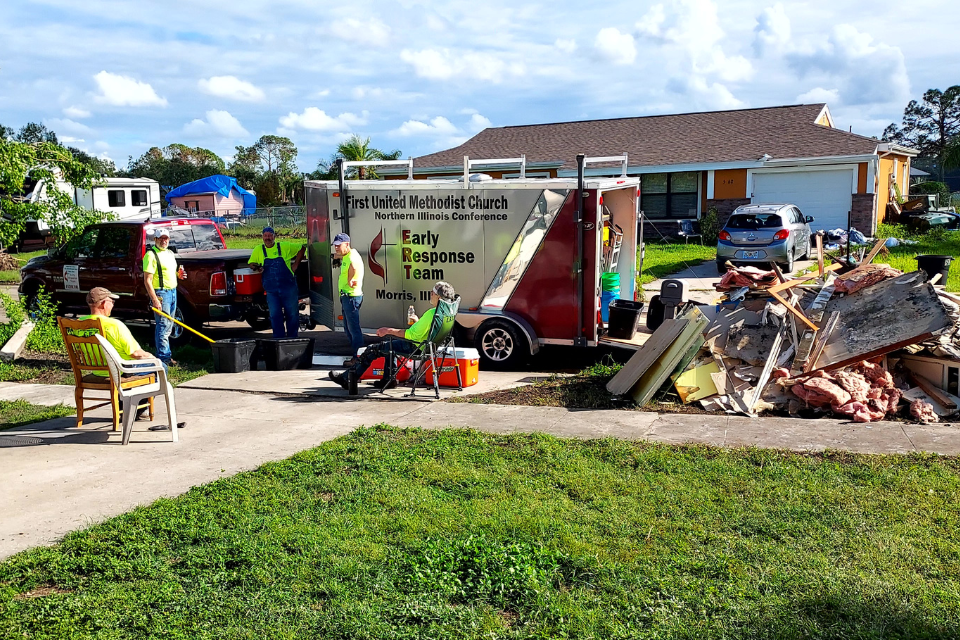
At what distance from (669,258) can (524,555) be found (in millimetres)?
18408

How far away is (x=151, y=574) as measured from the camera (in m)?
4.46

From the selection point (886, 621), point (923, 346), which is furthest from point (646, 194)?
point (886, 621)

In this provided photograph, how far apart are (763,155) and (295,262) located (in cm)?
1846

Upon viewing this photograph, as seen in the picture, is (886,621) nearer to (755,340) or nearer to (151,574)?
(151,574)

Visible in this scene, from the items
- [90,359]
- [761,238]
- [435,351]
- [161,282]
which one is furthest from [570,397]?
[761,238]

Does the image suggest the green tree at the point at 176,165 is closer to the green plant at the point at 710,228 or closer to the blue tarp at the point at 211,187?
the blue tarp at the point at 211,187

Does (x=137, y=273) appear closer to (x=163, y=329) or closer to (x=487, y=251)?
(x=163, y=329)

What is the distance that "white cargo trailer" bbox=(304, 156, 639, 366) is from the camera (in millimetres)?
9719

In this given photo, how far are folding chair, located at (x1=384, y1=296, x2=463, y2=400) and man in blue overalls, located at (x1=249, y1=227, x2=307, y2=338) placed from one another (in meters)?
2.94

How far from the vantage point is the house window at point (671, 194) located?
90.5ft

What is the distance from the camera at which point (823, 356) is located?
8.21 meters

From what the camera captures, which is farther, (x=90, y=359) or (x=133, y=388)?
(x=90, y=359)

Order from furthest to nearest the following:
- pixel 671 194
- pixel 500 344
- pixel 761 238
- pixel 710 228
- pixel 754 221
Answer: pixel 671 194
pixel 710 228
pixel 754 221
pixel 761 238
pixel 500 344

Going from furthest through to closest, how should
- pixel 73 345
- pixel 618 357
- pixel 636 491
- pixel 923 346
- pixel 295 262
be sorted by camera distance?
pixel 295 262 < pixel 618 357 < pixel 923 346 < pixel 73 345 < pixel 636 491
